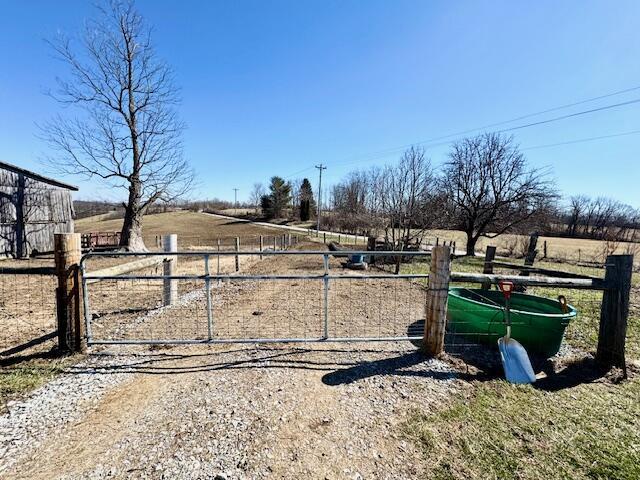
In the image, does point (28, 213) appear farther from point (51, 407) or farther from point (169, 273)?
point (51, 407)

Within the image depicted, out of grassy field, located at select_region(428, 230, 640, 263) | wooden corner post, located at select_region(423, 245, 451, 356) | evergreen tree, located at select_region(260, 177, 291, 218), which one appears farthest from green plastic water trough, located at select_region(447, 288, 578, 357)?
evergreen tree, located at select_region(260, 177, 291, 218)

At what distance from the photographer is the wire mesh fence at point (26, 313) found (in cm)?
455

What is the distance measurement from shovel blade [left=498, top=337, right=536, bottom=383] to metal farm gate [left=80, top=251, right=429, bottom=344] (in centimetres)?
117

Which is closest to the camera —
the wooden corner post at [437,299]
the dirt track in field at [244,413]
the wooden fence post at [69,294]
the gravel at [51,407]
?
the dirt track in field at [244,413]

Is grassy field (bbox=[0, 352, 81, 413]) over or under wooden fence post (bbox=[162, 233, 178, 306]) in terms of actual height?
under

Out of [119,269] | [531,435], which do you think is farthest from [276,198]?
[531,435]

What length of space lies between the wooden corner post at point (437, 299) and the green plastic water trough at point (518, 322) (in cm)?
91

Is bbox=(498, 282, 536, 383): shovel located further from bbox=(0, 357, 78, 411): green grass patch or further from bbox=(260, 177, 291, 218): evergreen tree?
bbox=(260, 177, 291, 218): evergreen tree

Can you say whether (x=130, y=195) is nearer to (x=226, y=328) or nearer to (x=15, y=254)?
(x=15, y=254)

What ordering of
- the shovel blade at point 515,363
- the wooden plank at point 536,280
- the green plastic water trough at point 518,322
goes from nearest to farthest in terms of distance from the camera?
the shovel blade at point 515,363 → the wooden plank at point 536,280 → the green plastic water trough at point 518,322

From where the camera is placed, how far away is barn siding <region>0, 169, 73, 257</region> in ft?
48.0

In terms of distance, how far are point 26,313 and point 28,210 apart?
1331cm

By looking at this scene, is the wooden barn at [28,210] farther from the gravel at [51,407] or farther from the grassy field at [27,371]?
the gravel at [51,407]

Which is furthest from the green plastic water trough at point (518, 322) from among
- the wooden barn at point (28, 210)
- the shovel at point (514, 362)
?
the wooden barn at point (28, 210)
